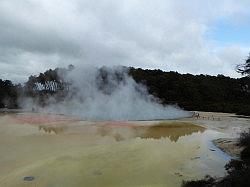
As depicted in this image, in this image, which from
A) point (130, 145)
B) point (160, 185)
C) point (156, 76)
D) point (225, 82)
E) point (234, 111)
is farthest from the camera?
point (225, 82)

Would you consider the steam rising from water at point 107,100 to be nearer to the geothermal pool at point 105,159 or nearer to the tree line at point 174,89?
the tree line at point 174,89

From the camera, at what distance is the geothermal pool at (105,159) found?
12555 millimetres

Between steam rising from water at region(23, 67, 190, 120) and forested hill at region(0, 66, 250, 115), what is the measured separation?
7.86 metres

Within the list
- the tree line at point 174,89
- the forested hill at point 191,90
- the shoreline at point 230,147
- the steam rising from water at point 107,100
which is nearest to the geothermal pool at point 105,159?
the shoreline at point 230,147

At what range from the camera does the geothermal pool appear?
12.6 m

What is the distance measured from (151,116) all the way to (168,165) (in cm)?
2789

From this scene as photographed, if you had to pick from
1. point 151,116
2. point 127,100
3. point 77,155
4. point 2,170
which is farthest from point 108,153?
point 127,100

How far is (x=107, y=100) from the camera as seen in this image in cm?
4506

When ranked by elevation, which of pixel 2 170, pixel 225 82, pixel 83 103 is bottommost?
pixel 2 170

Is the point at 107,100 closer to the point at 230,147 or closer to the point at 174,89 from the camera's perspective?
the point at 174,89

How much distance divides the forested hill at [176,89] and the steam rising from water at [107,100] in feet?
25.8

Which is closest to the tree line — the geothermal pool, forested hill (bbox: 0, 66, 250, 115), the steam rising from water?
forested hill (bbox: 0, 66, 250, 115)

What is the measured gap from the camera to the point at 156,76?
68438 millimetres

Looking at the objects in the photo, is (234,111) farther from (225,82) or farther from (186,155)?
(186,155)
